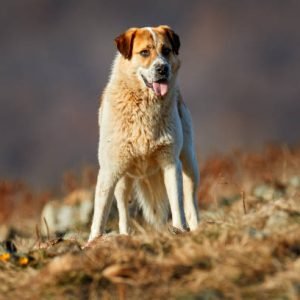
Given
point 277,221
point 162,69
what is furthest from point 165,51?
point 277,221

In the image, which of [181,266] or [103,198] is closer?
[181,266]

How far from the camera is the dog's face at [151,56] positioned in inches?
295

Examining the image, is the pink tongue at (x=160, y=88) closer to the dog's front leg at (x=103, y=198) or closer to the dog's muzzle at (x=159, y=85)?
the dog's muzzle at (x=159, y=85)

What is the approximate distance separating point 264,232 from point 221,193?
10.7 metres

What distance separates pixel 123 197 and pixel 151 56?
5.50 ft

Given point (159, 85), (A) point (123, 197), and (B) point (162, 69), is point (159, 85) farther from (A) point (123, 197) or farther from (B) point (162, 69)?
(A) point (123, 197)

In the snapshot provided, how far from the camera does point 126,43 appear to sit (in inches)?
303

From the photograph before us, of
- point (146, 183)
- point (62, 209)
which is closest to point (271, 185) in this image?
point (62, 209)

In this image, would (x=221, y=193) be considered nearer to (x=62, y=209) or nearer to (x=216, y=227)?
(x=62, y=209)

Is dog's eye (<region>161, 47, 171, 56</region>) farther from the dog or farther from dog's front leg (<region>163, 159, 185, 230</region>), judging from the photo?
dog's front leg (<region>163, 159, 185, 230</region>)

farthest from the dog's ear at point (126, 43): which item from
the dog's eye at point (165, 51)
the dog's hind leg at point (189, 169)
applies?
the dog's hind leg at point (189, 169)

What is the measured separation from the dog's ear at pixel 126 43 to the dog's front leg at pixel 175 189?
116 cm

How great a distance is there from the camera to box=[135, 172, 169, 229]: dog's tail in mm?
8102

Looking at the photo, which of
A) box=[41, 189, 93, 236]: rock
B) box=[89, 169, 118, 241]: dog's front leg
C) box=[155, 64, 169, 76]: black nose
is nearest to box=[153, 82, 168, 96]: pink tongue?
box=[155, 64, 169, 76]: black nose
